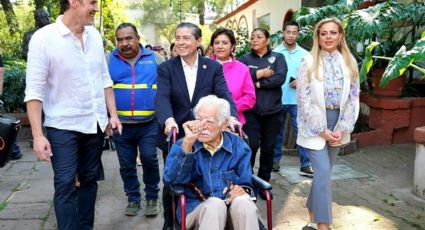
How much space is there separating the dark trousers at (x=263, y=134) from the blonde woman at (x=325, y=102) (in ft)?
3.17

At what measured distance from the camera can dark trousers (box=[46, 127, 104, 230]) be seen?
3.08m

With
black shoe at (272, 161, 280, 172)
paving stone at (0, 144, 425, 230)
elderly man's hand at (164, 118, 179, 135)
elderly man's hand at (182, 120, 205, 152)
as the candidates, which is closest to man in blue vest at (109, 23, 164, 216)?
paving stone at (0, 144, 425, 230)

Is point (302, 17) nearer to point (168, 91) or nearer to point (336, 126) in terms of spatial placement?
point (336, 126)

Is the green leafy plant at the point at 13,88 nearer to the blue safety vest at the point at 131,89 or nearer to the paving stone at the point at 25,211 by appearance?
the paving stone at the point at 25,211

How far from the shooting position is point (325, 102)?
12.2 ft

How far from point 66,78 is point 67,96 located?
0.13m

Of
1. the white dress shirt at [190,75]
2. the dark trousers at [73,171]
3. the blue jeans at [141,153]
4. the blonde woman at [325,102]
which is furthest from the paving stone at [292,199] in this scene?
the white dress shirt at [190,75]

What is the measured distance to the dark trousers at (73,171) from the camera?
3078 millimetres

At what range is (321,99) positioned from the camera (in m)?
3.67

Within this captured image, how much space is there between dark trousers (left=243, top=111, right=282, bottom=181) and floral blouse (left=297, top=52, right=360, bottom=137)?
972mm

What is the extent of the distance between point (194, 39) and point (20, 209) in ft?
8.28

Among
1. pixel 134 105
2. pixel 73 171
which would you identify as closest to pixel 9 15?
pixel 134 105

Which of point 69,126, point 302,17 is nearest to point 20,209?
point 69,126

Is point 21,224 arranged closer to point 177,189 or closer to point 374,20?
point 177,189
